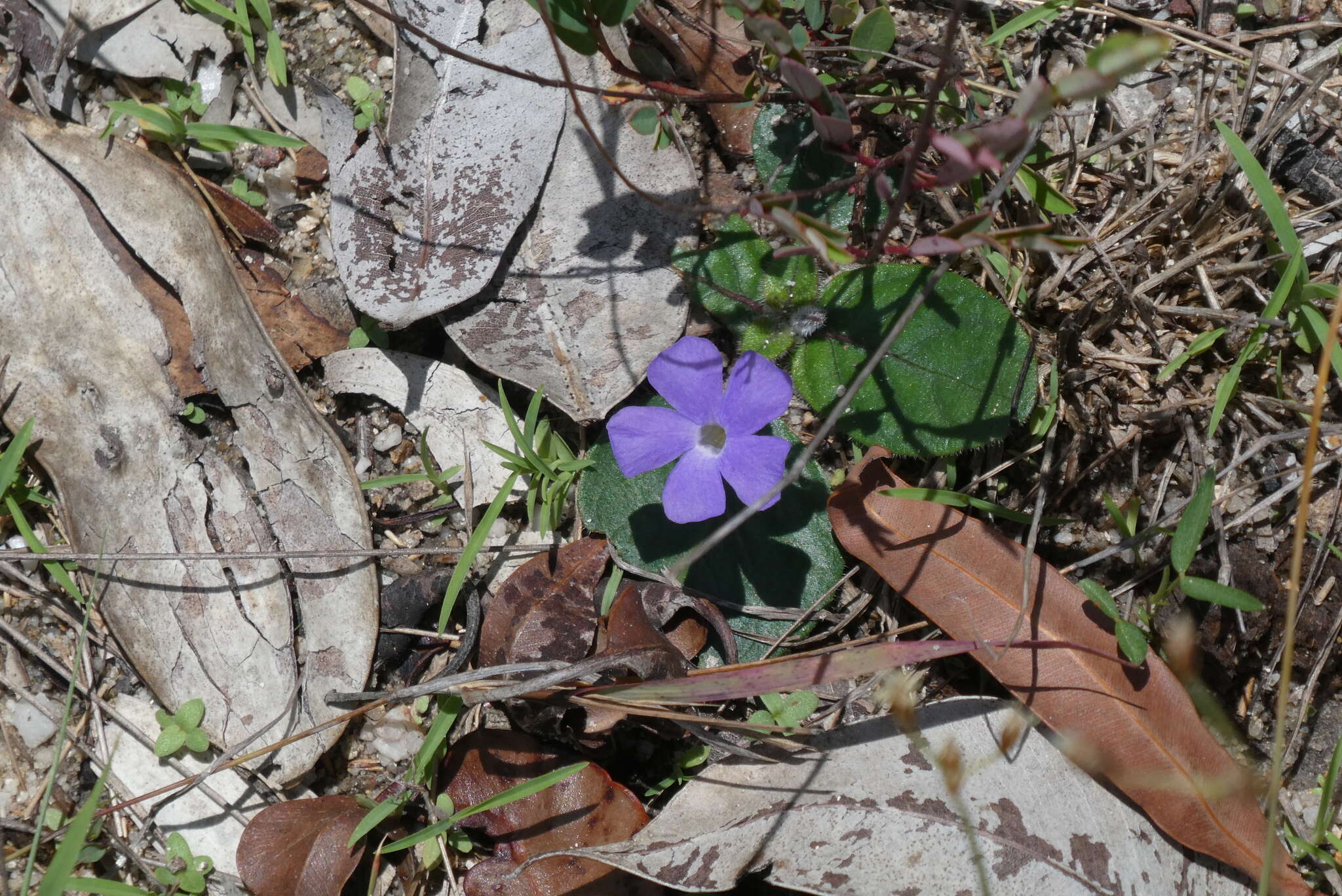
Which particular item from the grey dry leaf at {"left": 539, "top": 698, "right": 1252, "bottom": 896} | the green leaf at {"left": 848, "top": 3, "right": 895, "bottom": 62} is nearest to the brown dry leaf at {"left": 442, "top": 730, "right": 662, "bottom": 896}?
the grey dry leaf at {"left": 539, "top": 698, "right": 1252, "bottom": 896}

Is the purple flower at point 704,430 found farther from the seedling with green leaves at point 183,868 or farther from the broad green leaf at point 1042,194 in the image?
the seedling with green leaves at point 183,868

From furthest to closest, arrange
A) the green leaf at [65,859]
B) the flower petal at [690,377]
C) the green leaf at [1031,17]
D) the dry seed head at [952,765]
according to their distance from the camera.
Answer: the green leaf at [1031,17] → the flower petal at [690,377] → the green leaf at [65,859] → the dry seed head at [952,765]

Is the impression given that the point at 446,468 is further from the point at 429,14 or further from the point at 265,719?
the point at 429,14

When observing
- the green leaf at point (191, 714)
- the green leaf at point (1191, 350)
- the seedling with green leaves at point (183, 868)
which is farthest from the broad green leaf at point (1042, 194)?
the seedling with green leaves at point (183, 868)

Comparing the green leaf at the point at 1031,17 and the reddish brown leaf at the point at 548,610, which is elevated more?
the green leaf at the point at 1031,17

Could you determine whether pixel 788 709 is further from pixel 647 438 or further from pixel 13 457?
pixel 13 457

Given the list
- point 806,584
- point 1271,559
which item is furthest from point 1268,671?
point 806,584

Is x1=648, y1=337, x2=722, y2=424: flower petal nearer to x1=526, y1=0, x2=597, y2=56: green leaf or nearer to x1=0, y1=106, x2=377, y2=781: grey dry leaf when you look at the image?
x1=526, y1=0, x2=597, y2=56: green leaf

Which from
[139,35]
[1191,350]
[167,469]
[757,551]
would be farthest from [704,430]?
[139,35]

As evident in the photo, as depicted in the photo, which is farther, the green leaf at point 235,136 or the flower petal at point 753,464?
the green leaf at point 235,136
